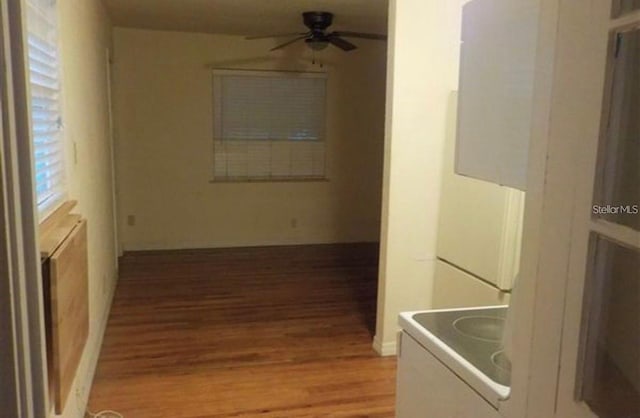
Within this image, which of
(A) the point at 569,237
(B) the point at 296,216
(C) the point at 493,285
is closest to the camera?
(A) the point at 569,237

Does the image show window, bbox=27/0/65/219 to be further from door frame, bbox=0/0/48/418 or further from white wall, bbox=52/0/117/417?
door frame, bbox=0/0/48/418

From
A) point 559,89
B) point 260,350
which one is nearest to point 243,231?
point 260,350

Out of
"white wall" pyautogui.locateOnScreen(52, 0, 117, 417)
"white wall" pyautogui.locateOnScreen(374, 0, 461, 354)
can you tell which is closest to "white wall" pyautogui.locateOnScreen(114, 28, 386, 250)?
"white wall" pyautogui.locateOnScreen(52, 0, 117, 417)

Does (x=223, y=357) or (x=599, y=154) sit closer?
(x=599, y=154)

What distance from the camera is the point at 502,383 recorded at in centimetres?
134

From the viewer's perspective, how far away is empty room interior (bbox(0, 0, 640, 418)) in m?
0.81

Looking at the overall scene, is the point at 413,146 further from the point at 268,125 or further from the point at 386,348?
the point at 268,125

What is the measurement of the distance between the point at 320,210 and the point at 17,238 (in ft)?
19.6

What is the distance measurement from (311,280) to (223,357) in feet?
5.93

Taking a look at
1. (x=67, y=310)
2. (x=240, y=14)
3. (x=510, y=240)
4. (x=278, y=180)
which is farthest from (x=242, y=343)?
(x=278, y=180)

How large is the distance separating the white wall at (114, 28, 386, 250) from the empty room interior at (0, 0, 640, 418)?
2 centimetres

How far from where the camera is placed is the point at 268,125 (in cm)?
641

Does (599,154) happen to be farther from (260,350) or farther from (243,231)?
(243,231)

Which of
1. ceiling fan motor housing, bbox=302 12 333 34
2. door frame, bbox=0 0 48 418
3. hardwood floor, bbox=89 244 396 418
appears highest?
ceiling fan motor housing, bbox=302 12 333 34
